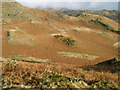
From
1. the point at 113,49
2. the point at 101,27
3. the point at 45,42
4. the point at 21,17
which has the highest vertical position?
the point at 21,17

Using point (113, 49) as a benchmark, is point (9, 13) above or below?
above

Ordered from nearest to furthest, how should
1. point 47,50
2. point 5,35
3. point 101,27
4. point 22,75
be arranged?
point 22,75 < point 47,50 < point 5,35 < point 101,27

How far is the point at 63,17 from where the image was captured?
89812 millimetres

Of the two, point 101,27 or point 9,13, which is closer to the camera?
A: point 9,13

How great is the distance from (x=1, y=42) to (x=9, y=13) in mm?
34154

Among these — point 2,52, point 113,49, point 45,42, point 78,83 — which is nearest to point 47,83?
point 78,83

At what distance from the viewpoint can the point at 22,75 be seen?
8.57 m

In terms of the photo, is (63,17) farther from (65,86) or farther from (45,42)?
(65,86)

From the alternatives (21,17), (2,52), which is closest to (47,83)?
(2,52)

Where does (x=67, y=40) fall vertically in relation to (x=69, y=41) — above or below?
above

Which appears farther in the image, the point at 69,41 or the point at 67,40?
the point at 67,40

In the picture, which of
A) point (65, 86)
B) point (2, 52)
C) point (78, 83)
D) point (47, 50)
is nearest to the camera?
point (65, 86)

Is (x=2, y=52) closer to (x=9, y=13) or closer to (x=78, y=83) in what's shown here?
(x=78, y=83)

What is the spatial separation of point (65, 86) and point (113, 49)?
137 feet
